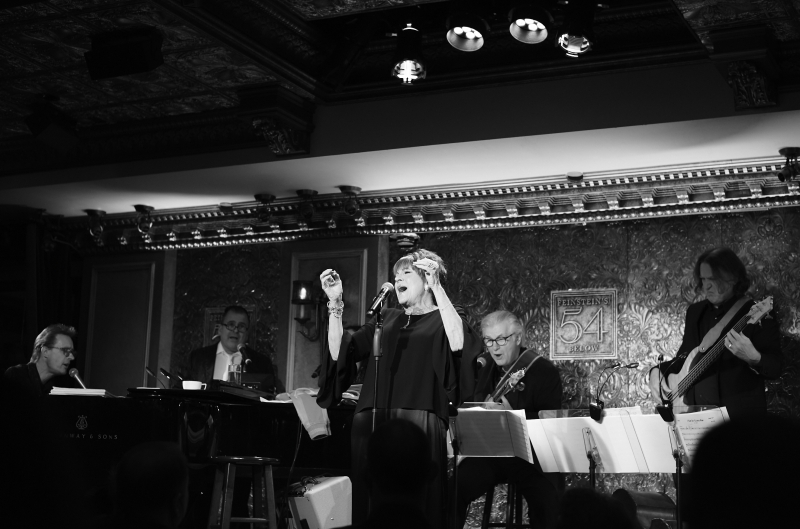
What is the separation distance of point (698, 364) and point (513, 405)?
113 cm

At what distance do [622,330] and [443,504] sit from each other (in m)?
2.77

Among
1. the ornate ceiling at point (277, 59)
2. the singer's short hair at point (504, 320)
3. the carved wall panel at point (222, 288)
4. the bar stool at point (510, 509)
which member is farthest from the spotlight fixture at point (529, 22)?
the carved wall panel at point (222, 288)

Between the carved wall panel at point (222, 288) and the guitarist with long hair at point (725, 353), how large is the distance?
3459 millimetres

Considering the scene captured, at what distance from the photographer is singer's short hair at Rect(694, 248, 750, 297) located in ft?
19.7

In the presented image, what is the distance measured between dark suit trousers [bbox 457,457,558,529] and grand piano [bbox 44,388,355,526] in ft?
2.32

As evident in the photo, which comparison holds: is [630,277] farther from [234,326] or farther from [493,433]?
[234,326]

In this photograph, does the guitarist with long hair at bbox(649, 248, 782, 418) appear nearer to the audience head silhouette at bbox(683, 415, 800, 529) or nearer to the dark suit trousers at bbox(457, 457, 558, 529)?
the dark suit trousers at bbox(457, 457, 558, 529)

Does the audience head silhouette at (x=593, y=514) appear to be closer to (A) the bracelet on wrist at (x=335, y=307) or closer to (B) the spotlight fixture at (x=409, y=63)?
(A) the bracelet on wrist at (x=335, y=307)

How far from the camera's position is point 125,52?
567cm

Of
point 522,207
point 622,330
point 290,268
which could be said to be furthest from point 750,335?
point 290,268

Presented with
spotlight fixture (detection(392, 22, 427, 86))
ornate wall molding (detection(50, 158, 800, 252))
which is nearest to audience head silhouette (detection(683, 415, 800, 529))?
spotlight fixture (detection(392, 22, 427, 86))

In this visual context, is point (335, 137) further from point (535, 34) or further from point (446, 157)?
point (535, 34)

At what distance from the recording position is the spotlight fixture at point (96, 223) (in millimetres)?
8539

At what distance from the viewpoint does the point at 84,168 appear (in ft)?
25.0
